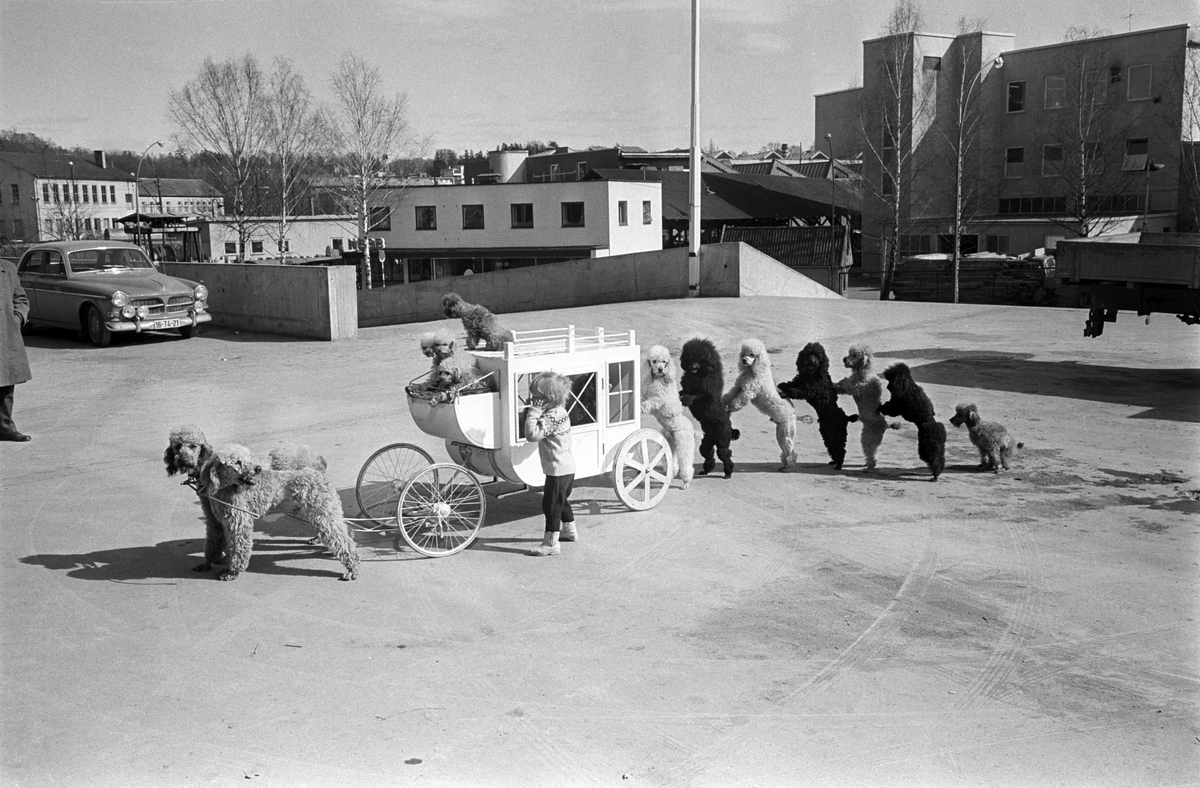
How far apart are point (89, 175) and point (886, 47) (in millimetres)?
67630

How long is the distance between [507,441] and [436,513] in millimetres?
744

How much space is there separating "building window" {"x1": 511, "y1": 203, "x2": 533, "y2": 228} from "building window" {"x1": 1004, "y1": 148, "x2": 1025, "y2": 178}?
25266mm

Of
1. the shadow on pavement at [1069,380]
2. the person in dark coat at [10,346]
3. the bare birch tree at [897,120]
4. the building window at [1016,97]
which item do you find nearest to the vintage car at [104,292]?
the person in dark coat at [10,346]

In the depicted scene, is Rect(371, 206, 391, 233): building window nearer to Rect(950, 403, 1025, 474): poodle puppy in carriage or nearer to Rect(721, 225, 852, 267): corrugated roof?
Rect(721, 225, 852, 267): corrugated roof

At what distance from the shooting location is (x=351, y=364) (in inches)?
659

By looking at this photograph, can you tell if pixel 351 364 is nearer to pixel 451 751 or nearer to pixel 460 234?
pixel 451 751

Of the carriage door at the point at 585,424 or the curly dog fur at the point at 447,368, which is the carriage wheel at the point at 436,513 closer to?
the curly dog fur at the point at 447,368

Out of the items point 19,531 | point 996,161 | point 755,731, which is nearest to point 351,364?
point 19,531

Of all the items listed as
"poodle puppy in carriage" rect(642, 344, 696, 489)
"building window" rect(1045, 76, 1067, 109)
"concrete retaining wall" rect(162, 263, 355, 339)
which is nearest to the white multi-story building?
"concrete retaining wall" rect(162, 263, 355, 339)

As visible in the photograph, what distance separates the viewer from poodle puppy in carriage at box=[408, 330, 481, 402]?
7746mm

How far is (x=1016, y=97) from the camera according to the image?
55.7 m

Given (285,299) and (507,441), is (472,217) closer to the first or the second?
(285,299)

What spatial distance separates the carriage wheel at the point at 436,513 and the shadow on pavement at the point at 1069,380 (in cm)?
703

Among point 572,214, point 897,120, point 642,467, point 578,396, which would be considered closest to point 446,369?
point 578,396
